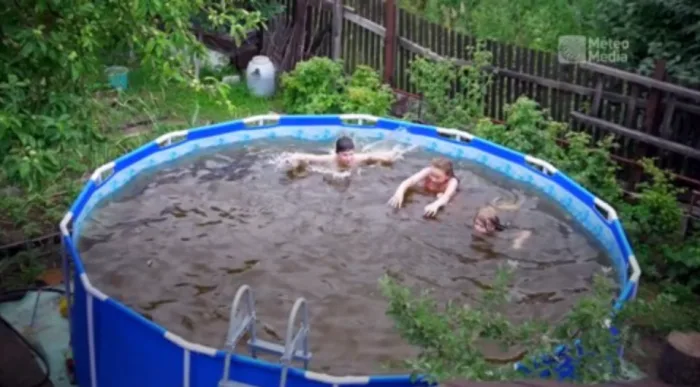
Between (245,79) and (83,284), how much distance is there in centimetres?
702

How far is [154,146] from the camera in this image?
997 centimetres

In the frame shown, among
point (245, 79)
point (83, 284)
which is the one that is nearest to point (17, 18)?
point (83, 284)

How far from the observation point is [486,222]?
8828mm

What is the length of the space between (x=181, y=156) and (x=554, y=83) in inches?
165

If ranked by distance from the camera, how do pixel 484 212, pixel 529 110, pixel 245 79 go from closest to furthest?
pixel 484 212, pixel 529 110, pixel 245 79

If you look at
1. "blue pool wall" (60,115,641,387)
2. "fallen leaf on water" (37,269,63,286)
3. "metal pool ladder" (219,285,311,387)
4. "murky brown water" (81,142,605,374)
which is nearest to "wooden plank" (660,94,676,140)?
"blue pool wall" (60,115,641,387)

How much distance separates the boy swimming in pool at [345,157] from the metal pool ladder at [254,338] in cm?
351

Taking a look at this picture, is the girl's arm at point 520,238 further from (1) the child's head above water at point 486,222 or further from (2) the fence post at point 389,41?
(2) the fence post at point 389,41

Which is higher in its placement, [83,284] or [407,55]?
[407,55]

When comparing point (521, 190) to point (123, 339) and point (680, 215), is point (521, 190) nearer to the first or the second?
point (680, 215)

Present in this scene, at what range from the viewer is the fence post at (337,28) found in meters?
12.6

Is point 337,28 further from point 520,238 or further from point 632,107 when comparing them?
point 520,238

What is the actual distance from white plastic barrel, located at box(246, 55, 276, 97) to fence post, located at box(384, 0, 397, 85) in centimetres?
Result: 164

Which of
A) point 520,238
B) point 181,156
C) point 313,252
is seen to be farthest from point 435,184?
point 181,156
